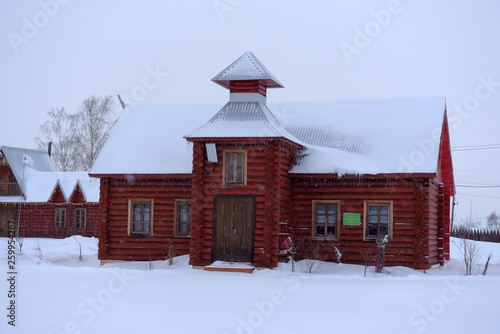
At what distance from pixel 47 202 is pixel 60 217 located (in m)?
1.26

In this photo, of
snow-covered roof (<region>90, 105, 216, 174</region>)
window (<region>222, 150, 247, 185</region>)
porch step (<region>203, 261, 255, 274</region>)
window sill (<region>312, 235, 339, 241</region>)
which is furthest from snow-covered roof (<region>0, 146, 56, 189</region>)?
window sill (<region>312, 235, 339, 241</region>)

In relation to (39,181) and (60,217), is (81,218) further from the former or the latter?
(39,181)

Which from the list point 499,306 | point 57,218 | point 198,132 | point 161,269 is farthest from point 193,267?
point 57,218

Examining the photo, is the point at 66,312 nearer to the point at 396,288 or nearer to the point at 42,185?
the point at 396,288

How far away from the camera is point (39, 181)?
42.4 m

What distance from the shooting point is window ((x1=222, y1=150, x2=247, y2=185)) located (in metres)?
20.1

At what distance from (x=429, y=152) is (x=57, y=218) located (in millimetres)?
27569

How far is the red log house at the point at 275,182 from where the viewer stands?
20.0 metres

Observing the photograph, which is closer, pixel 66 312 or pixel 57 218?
pixel 66 312

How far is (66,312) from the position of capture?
12492mm

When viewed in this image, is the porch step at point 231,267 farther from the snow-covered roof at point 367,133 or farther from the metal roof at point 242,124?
the metal roof at point 242,124

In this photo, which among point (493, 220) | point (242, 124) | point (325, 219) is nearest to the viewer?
point (242, 124)

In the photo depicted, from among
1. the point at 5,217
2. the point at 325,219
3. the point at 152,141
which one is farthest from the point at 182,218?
the point at 5,217

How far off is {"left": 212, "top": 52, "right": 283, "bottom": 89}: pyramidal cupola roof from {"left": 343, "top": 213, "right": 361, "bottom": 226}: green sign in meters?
5.07
